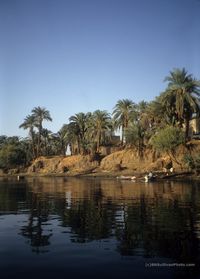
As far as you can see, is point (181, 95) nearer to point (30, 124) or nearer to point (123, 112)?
point (123, 112)

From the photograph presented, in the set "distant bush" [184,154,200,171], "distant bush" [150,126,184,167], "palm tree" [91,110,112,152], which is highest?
"palm tree" [91,110,112,152]

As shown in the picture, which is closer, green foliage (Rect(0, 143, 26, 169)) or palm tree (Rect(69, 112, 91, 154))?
palm tree (Rect(69, 112, 91, 154))

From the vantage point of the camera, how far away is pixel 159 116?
6369cm

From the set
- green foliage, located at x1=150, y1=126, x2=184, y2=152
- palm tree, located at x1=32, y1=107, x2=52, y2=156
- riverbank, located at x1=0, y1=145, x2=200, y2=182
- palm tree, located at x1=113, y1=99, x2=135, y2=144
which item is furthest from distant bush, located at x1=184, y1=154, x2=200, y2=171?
palm tree, located at x1=32, y1=107, x2=52, y2=156

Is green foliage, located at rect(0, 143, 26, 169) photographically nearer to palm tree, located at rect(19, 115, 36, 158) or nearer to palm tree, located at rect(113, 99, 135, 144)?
palm tree, located at rect(19, 115, 36, 158)

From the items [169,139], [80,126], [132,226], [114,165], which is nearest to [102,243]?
[132,226]

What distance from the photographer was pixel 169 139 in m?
54.7

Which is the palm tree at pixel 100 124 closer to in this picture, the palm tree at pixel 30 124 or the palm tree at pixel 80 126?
the palm tree at pixel 80 126

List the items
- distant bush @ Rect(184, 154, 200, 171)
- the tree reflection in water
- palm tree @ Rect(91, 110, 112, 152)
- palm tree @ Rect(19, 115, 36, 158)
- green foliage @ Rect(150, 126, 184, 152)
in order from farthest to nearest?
palm tree @ Rect(19, 115, 36, 158), palm tree @ Rect(91, 110, 112, 152), green foliage @ Rect(150, 126, 184, 152), distant bush @ Rect(184, 154, 200, 171), the tree reflection in water

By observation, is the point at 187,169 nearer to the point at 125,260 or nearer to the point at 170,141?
the point at 170,141

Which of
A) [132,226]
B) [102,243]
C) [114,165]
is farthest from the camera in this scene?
[114,165]

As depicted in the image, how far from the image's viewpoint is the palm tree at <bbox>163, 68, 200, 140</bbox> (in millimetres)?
57553

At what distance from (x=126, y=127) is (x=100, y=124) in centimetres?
696

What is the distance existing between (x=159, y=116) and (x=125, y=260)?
178 feet
